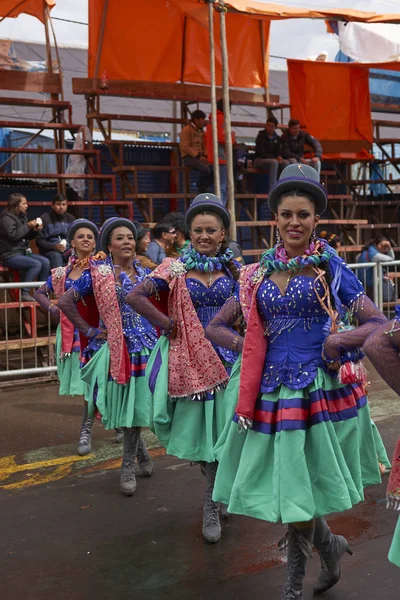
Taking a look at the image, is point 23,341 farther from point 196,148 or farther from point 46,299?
point 196,148

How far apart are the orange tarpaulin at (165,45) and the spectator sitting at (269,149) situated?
1.19 meters

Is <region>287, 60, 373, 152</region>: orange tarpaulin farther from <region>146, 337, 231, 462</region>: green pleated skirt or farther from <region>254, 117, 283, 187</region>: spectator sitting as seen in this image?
<region>146, 337, 231, 462</region>: green pleated skirt

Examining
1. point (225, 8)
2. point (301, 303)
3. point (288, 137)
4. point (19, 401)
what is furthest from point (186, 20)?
point (301, 303)

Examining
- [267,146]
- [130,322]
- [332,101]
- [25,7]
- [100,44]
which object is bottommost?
[130,322]

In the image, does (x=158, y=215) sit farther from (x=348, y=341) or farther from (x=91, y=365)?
(x=348, y=341)

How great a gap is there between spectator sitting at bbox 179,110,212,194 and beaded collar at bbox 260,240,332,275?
9963mm

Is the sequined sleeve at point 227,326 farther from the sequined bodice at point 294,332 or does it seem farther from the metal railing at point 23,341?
the metal railing at point 23,341

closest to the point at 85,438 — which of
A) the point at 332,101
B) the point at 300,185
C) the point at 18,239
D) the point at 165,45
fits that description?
the point at 300,185

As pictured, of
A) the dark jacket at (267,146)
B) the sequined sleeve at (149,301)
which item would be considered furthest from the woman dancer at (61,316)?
the dark jacket at (267,146)

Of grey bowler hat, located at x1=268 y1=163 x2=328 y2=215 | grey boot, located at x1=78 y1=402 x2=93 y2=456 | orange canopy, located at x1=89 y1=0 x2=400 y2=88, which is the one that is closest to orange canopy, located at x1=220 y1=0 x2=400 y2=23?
orange canopy, located at x1=89 y1=0 x2=400 y2=88

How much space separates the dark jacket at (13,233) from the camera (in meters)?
11.1

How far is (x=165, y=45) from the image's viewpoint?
15.0m

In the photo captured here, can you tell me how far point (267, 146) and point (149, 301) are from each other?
9.77 metres

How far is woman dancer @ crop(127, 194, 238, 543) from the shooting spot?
523 centimetres
